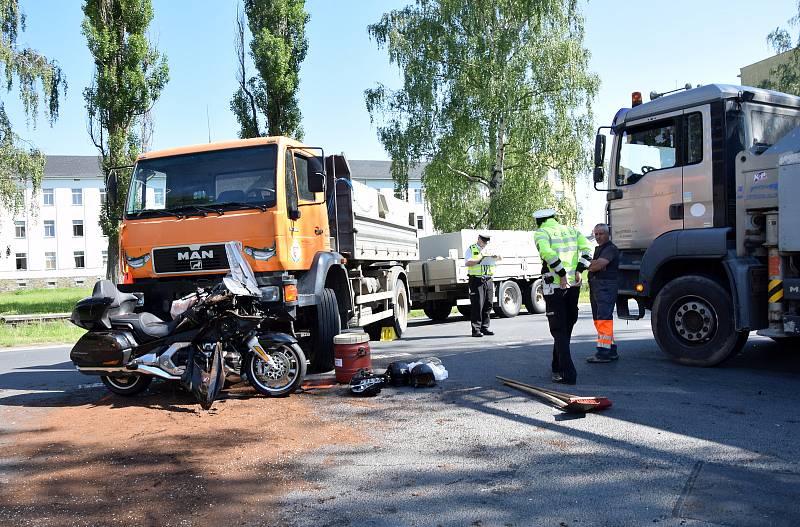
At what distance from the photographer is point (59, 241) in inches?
2419

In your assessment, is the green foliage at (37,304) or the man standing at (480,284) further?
the green foliage at (37,304)

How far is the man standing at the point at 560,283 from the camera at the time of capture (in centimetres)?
709

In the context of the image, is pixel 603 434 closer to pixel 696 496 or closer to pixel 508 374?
pixel 696 496

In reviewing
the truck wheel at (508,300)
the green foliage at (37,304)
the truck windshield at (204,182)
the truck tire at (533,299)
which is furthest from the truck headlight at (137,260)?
the green foliage at (37,304)

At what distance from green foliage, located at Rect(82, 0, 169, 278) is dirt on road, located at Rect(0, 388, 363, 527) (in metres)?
15.9

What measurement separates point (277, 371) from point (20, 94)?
63.5 feet

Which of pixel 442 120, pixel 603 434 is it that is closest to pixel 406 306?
pixel 603 434

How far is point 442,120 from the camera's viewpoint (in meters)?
25.5

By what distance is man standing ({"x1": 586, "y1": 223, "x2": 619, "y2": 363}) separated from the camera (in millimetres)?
8359

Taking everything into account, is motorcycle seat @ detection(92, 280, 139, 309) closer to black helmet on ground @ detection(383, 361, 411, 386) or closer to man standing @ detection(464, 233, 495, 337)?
black helmet on ground @ detection(383, 361, 411, 386)

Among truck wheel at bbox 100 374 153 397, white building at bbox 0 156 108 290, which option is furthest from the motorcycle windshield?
white building at bbox 0 156 108 290

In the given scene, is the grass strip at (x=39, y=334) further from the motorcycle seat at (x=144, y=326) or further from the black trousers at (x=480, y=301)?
the black trousers at (x=480, y=301)

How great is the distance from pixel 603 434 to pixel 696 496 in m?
1.36

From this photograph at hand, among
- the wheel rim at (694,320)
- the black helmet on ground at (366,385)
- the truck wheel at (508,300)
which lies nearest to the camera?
the black helmet on ground at (366,385)
